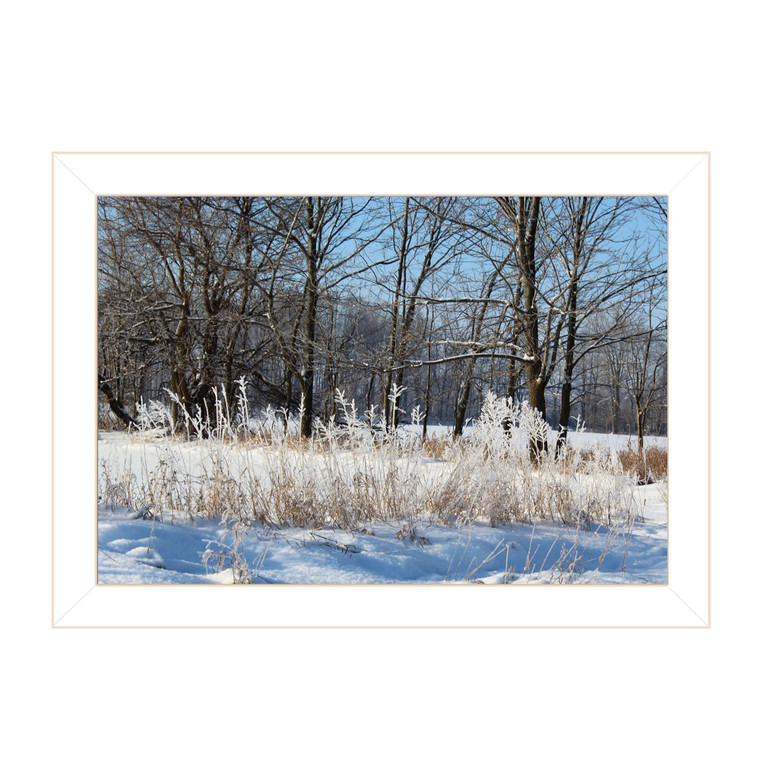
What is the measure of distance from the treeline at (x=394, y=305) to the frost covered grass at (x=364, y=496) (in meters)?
0.95

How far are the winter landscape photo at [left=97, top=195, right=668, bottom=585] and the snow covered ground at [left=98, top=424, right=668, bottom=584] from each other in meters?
0.01

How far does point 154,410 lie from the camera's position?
2.88 metres

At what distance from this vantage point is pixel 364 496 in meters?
2.55

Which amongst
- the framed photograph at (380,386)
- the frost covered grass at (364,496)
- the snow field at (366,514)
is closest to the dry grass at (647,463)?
the framed photograph at (380,386)

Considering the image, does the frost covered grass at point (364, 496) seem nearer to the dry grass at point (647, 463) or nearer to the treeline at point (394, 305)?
the dry grass at point (647, 463)

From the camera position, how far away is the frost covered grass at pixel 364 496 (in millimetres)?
2275

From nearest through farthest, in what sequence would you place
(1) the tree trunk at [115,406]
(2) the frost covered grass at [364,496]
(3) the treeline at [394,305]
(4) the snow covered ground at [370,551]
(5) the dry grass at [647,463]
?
(4) the snow covered ground at [370,551] < (2) the frost covered grass at [364,496] < (1) the tree trunk at [115,406] < (5) the dry grass at [647,463] < (3) the treeline at [394,305]

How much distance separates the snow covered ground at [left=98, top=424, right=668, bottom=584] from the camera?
6.75ft

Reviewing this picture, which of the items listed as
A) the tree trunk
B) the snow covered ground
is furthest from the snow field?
the tree trunk

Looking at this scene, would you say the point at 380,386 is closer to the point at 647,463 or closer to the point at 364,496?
the point at 364,496

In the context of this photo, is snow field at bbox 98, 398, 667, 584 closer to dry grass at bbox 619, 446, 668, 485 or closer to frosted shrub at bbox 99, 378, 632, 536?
frosted shrub at bbox 99, 378, 632, 536

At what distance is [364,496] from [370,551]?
0.38m
